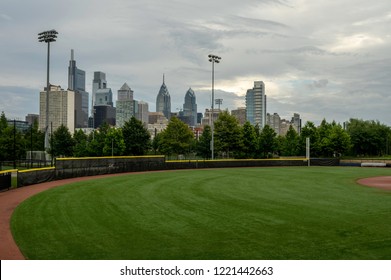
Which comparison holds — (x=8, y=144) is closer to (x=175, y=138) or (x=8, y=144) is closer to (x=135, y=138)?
(x=135, y=138)

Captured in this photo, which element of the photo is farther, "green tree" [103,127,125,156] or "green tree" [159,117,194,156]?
"green tree" [159,117,194,156]

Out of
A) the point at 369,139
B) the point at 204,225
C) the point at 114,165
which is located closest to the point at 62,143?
the point at 114,165

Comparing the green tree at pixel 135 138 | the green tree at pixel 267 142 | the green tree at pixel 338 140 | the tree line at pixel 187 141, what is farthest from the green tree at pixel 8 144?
the green tree at pixel 338 140

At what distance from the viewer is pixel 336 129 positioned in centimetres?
7350

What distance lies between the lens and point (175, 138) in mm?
72438

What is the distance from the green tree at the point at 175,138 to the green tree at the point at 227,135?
725 cm

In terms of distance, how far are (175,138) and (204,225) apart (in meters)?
60.0

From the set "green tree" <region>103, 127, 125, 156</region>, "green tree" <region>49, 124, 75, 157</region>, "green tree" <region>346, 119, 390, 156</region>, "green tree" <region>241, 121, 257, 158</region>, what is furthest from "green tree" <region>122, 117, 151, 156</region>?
"green tree" <region>346, 119, 390, 156</region>

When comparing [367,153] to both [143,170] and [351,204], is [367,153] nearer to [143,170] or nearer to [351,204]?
[143,170]

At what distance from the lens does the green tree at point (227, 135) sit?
68.1 meters

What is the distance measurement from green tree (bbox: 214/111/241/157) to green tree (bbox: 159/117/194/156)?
7246 mm

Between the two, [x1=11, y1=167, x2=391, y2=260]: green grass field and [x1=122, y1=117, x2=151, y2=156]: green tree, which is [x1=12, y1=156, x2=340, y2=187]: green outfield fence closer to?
[x1=11, y1=167, x2=391, y2=260]: green grass field

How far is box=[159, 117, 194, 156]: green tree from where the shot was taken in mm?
71812

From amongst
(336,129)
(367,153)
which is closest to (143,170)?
(336,129)
